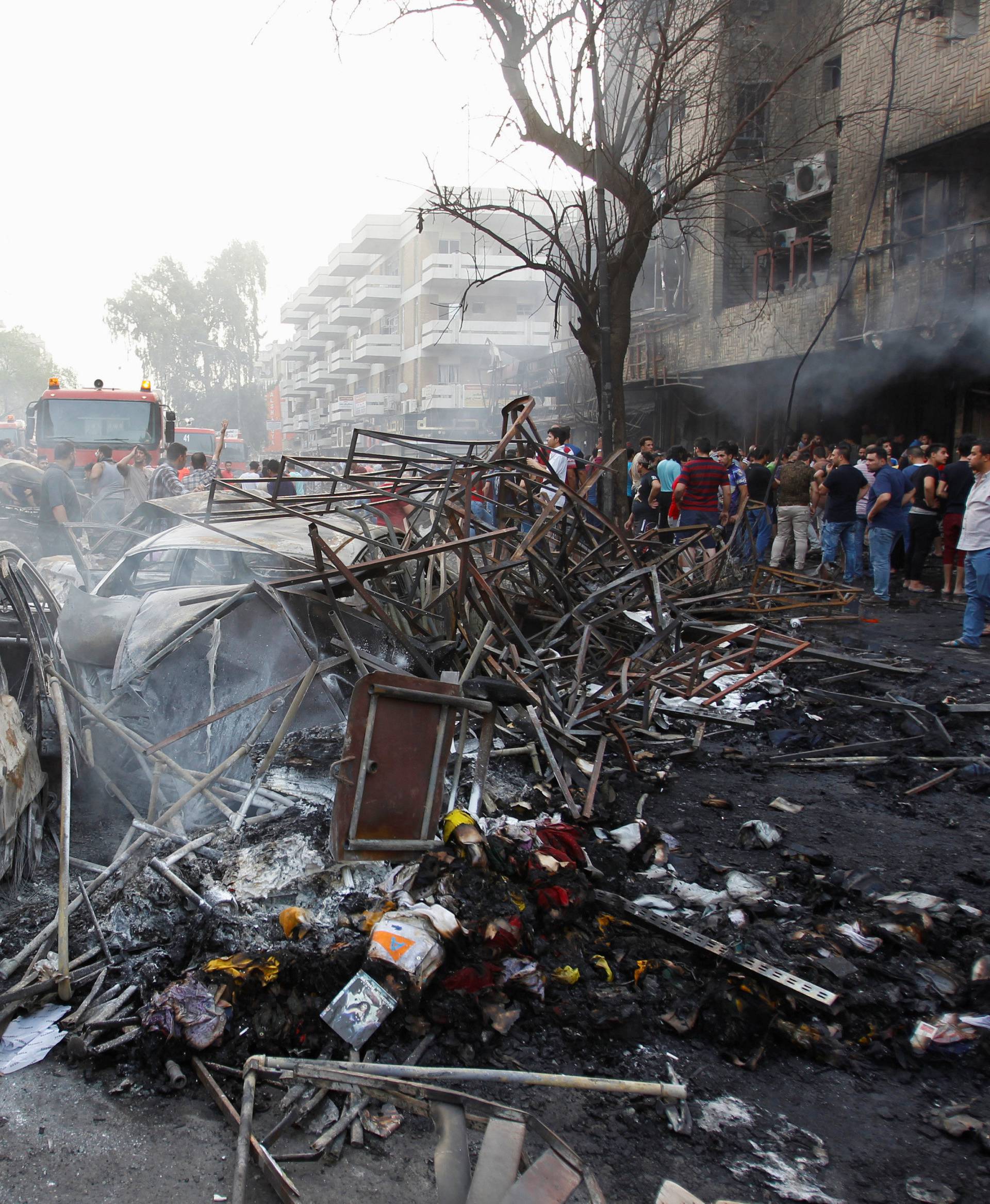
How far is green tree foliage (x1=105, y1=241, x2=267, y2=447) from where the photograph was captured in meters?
65.1

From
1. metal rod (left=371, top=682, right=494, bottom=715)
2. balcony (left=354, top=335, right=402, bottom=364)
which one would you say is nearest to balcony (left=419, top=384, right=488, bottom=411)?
balcony (left=354, top=335, right=402, bottom=364)

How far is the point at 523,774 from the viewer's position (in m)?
4.55

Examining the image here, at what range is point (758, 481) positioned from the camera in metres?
12.7

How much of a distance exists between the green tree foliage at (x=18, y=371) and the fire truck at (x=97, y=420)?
6701 cm

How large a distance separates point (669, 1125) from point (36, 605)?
386cm

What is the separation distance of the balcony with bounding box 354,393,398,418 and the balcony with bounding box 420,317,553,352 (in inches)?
339

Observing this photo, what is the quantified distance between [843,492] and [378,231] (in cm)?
6110

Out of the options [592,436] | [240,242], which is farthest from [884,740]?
[240,242]

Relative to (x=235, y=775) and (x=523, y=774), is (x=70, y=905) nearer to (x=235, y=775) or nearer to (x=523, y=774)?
(x=235, y=775)

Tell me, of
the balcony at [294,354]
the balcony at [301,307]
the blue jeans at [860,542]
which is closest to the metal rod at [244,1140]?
the blue jeans at [860,542]

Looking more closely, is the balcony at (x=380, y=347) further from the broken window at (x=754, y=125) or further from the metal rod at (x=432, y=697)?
the metal rod at (x=432, y=697)

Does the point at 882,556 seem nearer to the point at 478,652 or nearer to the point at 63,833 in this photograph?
the point at 478,652

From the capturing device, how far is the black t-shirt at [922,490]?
10.3 meters

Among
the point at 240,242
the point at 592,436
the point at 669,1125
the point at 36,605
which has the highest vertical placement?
the point at 240,242
